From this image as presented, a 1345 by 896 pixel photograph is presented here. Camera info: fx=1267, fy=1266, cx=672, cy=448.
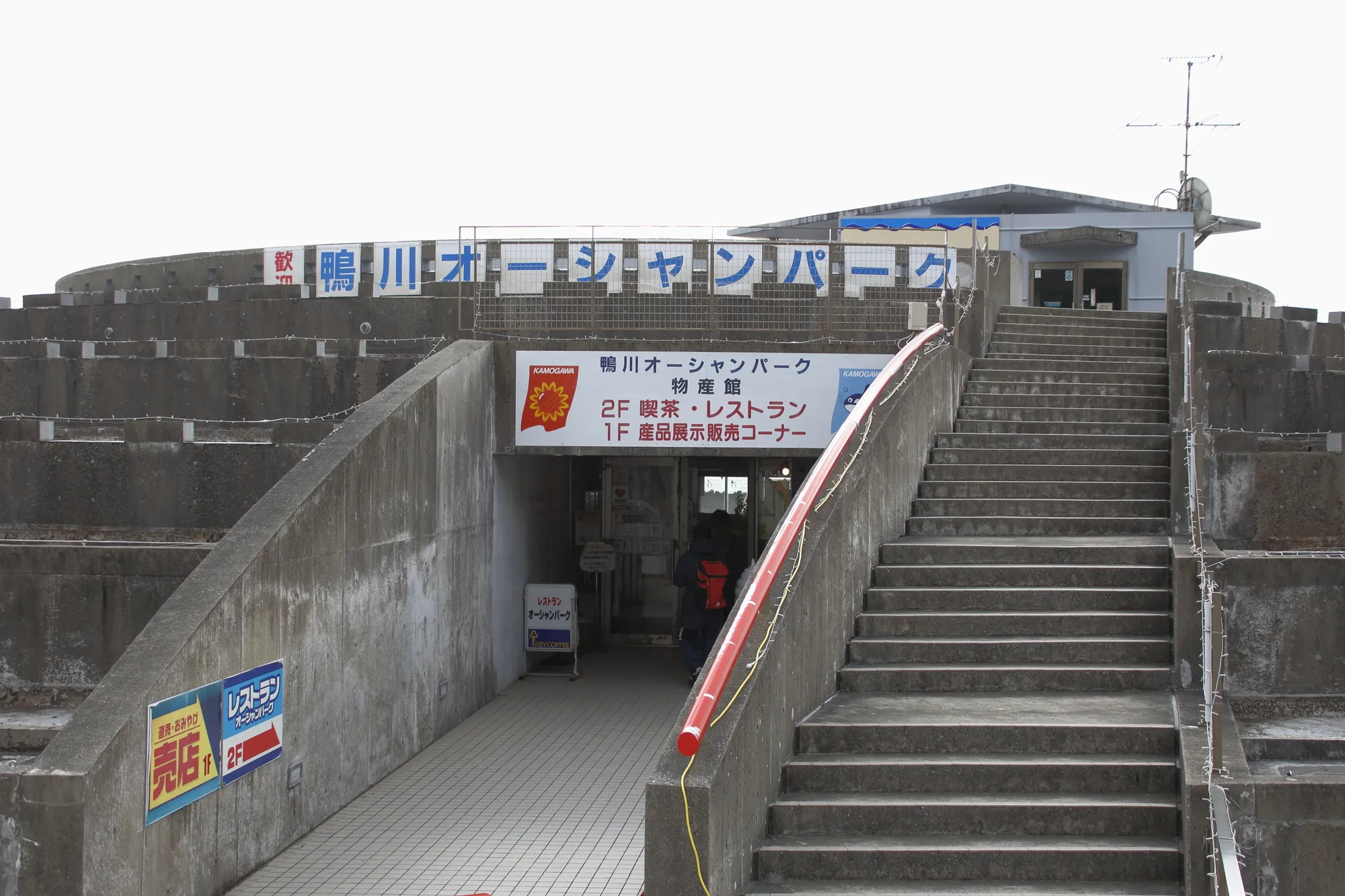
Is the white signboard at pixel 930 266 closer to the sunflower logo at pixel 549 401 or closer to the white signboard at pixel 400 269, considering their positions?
the sunflower logo at pixel 549 401

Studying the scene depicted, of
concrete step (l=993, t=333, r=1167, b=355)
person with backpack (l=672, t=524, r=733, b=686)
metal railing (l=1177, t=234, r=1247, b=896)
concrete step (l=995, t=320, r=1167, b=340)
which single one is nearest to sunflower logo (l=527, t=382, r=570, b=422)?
person with backpack (l=672, t=524, r=733, b=686)

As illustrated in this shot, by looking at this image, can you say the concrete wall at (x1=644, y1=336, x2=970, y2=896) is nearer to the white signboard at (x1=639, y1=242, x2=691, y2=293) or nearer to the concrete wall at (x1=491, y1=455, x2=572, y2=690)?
the white signboard at (x1=639, y1=242, x2=691, y2=293)

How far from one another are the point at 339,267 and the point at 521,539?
5756mm

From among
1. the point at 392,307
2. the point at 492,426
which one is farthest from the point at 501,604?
the point at 392,307

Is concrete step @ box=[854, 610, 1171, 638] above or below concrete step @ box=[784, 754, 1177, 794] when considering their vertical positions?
above

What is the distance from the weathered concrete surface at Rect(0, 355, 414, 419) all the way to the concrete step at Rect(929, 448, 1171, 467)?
5315mm

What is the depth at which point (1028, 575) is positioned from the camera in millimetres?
8172

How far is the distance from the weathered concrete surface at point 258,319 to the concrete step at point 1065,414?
5779 millimetres

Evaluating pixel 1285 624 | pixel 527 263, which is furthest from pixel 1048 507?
pixel 527 263

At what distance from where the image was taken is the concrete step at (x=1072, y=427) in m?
10.8

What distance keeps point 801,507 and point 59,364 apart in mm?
8585

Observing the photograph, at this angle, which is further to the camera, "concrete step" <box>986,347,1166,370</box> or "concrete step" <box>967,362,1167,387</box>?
"concrete step" <box>986,347,1166,370</box>

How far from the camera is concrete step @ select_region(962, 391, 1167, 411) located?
11.4 meters

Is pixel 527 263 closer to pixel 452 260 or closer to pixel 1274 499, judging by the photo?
pixel 452 260
